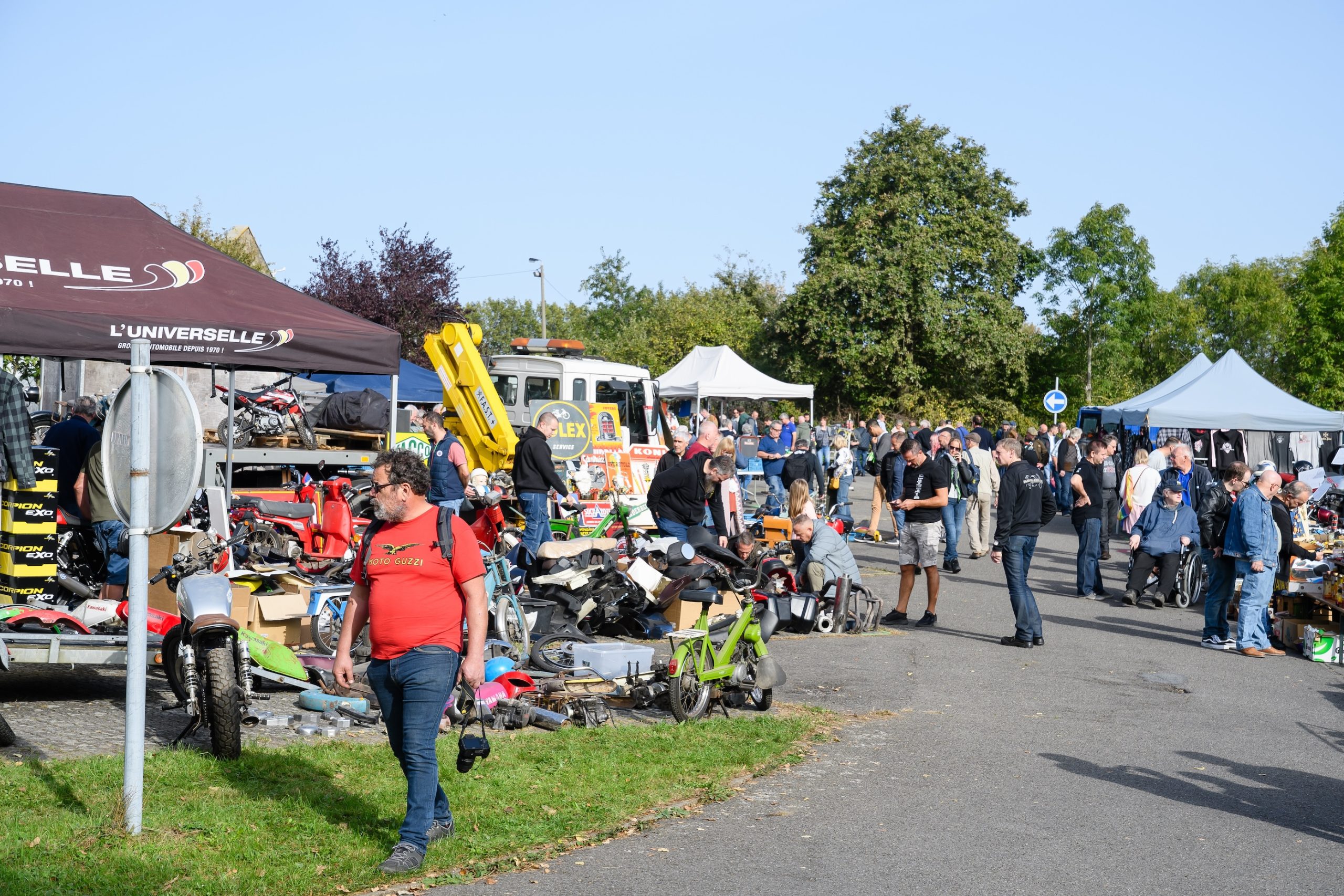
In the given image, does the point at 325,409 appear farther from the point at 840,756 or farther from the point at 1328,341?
the point at 1328,341

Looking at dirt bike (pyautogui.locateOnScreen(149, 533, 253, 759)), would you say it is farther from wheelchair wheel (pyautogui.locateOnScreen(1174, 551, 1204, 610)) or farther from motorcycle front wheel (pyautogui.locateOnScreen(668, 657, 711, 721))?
wheelchair wheel (pyautogui.locateOnScreen(1174, 551, 1204, 610))

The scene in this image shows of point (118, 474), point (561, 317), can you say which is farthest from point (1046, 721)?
point (561, 317)

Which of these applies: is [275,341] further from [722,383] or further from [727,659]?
[722,383]

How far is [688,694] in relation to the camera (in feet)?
26.3

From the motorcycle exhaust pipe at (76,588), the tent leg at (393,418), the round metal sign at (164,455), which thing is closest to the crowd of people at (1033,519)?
the tent leg at (393,418)

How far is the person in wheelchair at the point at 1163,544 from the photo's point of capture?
14.5m

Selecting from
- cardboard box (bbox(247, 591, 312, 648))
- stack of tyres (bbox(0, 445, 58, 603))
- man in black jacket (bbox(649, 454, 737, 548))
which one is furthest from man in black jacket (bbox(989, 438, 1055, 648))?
stack of tyres (bbox(0, 445, 58, 603))

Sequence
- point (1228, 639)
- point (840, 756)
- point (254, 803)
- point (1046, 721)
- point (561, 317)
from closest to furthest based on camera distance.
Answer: point (254, 803) → point (840, 756) → point (1046, 721) → point (1228, 639) → point (561, 317)

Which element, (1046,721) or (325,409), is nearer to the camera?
(1046,721)

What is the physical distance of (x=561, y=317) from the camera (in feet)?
280

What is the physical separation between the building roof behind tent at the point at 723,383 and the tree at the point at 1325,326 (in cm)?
1957

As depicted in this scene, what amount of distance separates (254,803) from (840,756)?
3.38 meters

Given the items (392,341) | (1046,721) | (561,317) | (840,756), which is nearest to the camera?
(840,756)

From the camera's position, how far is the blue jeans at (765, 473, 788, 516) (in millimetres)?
21141
